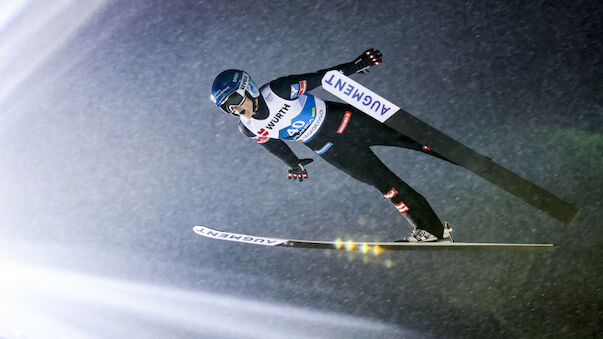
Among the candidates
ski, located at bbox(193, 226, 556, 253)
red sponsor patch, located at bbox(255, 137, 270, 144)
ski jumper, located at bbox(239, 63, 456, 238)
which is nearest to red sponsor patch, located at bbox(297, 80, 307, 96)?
ski jumper, located at bbox(239, 63, 456, 238)

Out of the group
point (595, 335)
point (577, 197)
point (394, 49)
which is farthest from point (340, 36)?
point (595, 335)

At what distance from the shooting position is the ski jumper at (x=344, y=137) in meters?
2.88

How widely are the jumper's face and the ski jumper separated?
0.22 ft

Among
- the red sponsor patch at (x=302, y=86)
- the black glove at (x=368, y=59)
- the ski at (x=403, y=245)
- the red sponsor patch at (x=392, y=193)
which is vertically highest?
the black glove at (x=368, y=59)

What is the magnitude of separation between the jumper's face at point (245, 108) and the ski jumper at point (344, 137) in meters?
0.07

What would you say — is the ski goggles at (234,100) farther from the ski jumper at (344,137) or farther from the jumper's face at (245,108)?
the ski jumper at (344,137)

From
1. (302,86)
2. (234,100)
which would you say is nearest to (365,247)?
(302,86)

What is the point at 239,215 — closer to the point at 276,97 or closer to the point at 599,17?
the point at 276,97

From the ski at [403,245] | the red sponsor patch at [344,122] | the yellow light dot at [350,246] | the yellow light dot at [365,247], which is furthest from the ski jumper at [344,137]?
the yellow light dot at [350,246]

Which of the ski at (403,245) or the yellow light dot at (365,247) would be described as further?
the yellow light dot at (365,247)

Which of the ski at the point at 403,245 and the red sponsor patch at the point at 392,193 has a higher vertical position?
the red sponsor patch at the point at 392,193

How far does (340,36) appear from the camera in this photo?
4.06 m

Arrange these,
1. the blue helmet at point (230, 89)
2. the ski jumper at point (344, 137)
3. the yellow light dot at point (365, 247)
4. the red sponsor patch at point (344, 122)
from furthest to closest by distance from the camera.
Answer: the yellow light dot at point (365, 247), the red sponsor patch at point (344, 122), the ski jumper at point (344, 137), the blue helmet at point (230, 89)

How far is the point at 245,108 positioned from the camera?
2.74m
